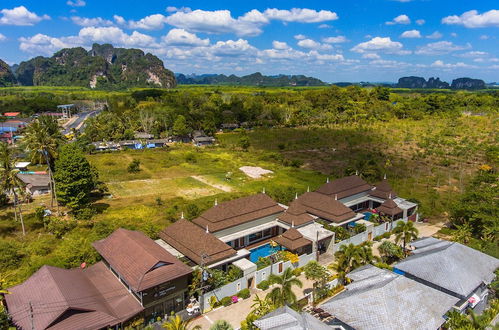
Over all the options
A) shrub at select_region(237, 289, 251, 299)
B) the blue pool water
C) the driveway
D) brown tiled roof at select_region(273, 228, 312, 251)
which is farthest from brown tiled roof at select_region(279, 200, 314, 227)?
shrub at select_region(237, 289, 251, 299)

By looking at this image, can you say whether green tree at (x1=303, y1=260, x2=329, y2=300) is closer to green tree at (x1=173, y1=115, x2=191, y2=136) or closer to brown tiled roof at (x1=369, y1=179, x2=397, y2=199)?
brown tiled roof at (x1=369, y1=179, x2=397, y2=199)

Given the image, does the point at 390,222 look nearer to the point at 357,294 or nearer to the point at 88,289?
the point at 357,294

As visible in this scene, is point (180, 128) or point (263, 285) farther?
point (180, 128)

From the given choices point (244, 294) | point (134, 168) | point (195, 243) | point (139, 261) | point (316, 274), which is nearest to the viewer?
point (139, 261)

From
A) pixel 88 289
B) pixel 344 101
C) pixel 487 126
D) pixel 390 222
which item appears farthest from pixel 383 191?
pixel 344 101

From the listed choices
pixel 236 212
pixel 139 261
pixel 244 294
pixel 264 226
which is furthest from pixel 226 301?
pixel 264 226

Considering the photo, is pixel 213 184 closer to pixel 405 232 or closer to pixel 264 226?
pixel 264 226

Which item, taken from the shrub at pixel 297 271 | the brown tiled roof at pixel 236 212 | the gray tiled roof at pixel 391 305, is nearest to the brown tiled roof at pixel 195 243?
the brown tiled roof at pixel 236 212
